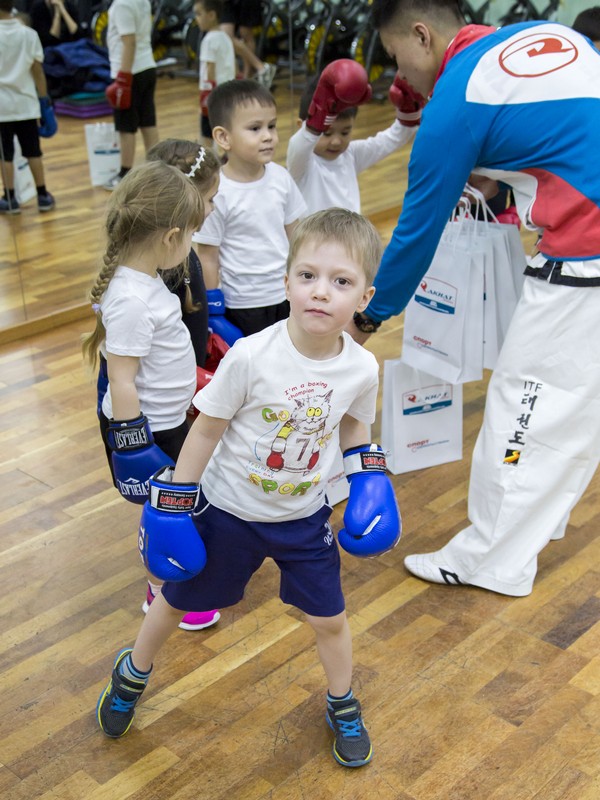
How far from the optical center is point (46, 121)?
4305 mm

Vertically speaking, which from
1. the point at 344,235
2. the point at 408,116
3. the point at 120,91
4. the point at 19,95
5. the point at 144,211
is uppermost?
the point at 344,235

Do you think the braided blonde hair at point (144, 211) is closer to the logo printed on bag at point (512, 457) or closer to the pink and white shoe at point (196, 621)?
the pink and white shoe at point (196, 621)

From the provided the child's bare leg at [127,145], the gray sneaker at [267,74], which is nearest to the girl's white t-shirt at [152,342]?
the child's bare leg at [127,145]

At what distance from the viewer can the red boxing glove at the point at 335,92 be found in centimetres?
291

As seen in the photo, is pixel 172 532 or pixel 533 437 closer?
pixel 172 532

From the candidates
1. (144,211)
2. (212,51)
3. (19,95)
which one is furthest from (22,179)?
(144,211)

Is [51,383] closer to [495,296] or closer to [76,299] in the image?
[76,299]

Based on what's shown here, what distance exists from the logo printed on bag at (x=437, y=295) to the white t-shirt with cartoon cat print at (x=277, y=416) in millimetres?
1032

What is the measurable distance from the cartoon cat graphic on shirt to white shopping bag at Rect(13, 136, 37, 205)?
9.64 ft

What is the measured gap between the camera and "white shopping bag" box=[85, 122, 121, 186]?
15.6 feet

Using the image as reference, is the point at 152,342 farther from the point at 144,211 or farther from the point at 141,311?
the point at 144,211

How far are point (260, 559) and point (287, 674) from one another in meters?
0.47

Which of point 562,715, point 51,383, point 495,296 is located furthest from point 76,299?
point 562,715

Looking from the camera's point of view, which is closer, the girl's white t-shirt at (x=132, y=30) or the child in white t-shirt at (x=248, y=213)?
the child in white t-shirt at (x=248, y=213)
